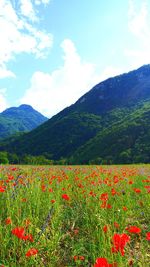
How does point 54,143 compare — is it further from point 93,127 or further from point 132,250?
point 132,250

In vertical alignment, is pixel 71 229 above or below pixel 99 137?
below

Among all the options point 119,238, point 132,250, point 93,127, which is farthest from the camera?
point 93,127

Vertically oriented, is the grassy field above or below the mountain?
below

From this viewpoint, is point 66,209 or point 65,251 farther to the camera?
point 66,209

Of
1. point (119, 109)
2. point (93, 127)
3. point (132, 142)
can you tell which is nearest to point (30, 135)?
point (93, 127)

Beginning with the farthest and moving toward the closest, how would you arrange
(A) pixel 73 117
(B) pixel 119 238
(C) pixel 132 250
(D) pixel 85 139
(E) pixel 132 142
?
(A) pixel 73 117
(D) pixel 85 139
(E) pixel 132 142
(C) pixel 132 250
(B) pixel 119 238

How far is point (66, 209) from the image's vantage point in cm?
624

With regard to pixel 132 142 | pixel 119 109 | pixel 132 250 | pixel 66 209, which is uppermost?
pixel 119 109

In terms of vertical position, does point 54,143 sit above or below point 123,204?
above

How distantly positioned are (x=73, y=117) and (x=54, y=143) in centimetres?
3223

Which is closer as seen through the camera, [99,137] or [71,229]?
[71,229]

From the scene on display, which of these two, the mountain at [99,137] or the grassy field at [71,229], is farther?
the mountain at [99,137]

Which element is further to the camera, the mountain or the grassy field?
the mountain

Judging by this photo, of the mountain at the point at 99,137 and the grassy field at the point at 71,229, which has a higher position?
the mountain at the point at 99,137
